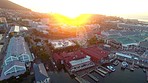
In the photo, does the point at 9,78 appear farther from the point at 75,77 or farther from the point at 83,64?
the point at 83,64

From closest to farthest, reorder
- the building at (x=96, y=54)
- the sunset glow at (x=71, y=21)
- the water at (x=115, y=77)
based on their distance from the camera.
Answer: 1. the water at (x=115, y=77)
2. the building at (x=96, y=54)
3. the sunset glow at (x=71, y=21)

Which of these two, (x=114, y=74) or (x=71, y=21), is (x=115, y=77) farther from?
(x=71, y=21)

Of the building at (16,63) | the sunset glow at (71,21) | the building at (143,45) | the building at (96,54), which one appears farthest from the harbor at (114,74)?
the sunset glow at (71,21)

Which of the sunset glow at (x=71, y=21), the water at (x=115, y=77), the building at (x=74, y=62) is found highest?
the sunset glow at (x=71, y=21)

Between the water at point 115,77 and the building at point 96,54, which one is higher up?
the building at point 96,54

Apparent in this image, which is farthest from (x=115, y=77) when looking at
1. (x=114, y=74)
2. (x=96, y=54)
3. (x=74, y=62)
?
(x=74, y=62)

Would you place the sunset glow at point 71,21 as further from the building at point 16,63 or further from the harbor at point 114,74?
the harbor at point 114,74

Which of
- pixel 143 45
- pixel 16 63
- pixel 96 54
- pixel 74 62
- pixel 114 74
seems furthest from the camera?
pixel 143 45

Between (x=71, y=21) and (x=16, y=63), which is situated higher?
(x=71, y=21)

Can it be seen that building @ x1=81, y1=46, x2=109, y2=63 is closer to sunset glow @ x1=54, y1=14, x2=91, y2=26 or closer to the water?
the water
